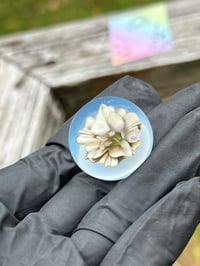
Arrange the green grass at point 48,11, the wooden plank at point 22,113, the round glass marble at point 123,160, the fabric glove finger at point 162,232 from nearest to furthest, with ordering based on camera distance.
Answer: the fabric glove finger at point 162,232 < the round glass marble at point 123,160 < the wooden plank at point 22,113 < the green grass at point 48,11

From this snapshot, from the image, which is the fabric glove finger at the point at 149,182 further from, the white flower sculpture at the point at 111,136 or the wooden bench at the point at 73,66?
the wooden bench at the point at 73,66

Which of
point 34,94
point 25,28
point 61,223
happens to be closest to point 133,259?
point 61,223

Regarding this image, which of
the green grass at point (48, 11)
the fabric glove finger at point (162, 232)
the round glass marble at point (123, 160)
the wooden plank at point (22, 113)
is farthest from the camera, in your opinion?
the green grass at point (48, 11)

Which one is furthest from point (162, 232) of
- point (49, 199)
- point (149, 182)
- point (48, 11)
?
point (48, 11)

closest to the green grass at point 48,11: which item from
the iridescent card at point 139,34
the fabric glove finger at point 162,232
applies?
the iridescent card at point 139,34

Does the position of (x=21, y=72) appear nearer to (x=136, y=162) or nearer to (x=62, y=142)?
(x=62, y=142)

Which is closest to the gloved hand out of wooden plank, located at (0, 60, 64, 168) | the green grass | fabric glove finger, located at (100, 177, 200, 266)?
fabric glove finger, located at (100, 177, 200, 266)

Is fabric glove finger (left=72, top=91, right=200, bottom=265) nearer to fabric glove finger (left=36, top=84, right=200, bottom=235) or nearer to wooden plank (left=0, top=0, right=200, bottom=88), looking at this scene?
fabric glove finger (left=36, top=84, right=200, bottom=235)
